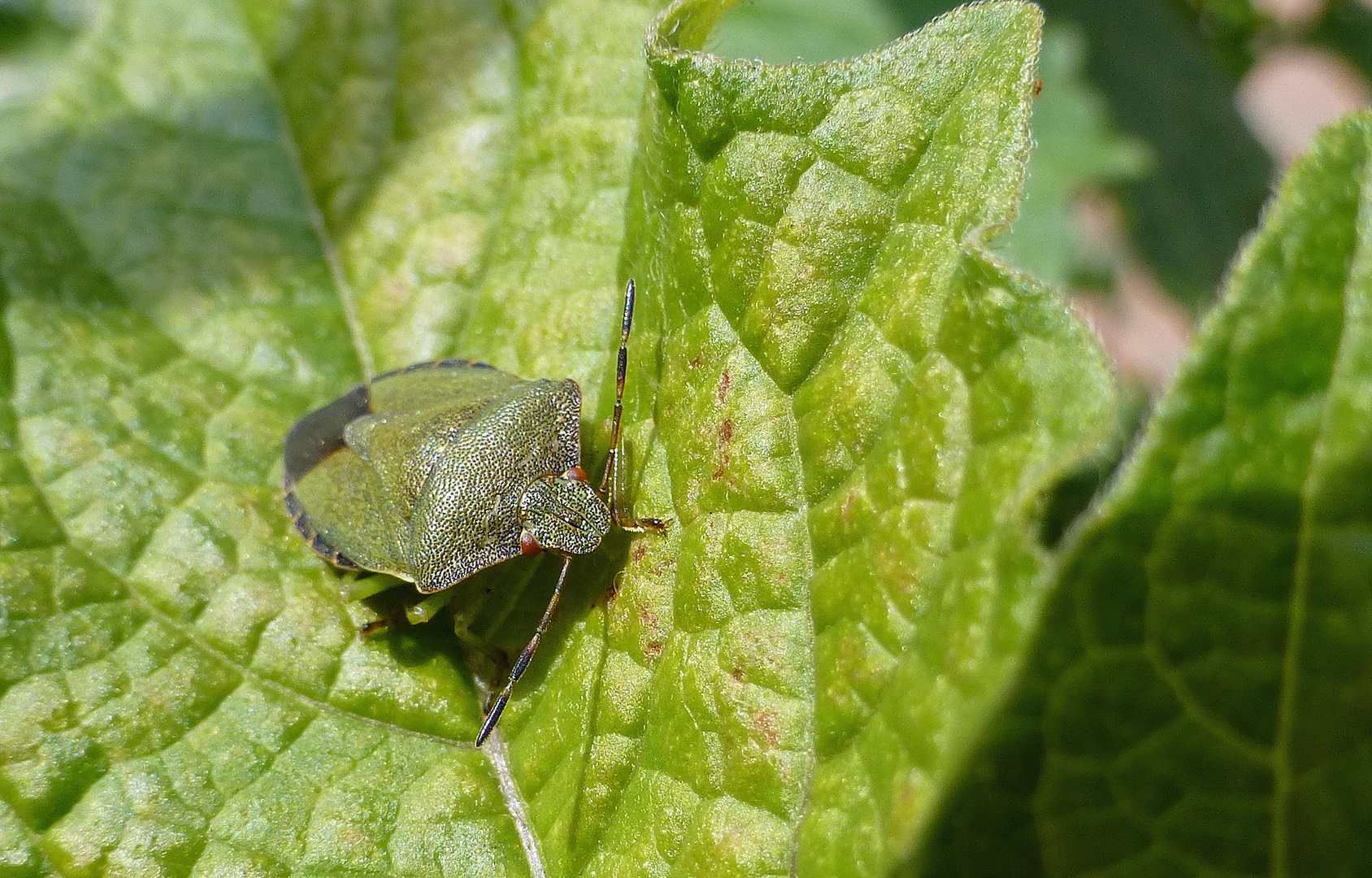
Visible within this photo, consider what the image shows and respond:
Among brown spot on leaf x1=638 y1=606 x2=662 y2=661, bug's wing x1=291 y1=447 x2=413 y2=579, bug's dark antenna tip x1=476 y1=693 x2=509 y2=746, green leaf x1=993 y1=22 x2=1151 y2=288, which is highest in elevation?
green leaf x1=993 y1=22 x2=1151 y2=288

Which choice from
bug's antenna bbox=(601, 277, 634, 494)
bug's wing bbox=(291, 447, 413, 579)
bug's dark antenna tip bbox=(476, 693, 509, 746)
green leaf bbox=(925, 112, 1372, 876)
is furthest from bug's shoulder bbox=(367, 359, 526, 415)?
green leaf bbox=(925, 112, 1372, 876)

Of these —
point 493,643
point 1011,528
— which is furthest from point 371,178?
point 1011,528

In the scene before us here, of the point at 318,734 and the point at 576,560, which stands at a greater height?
the point at 576,560

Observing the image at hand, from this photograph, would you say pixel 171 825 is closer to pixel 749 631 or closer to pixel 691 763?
pixel 691 763

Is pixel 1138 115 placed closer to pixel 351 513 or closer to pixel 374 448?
pixel 374 448

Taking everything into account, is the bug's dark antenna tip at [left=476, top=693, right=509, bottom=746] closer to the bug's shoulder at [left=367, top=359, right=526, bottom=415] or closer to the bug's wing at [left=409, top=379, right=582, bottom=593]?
the bug's wing at [left=409, top=379, right=582, bottom=593]

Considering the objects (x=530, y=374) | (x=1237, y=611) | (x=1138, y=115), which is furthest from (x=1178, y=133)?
(x=1237, y=611)

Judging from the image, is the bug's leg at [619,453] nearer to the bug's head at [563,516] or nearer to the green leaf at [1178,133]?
the bug's head at [563,516]
